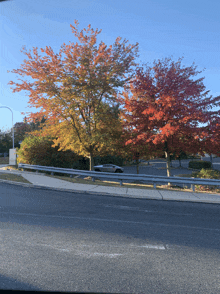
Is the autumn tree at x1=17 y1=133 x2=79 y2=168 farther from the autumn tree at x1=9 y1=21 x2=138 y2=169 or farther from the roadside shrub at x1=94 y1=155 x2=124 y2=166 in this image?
the roadside shrub at x1=94 y1=155 x2=124 y2=166

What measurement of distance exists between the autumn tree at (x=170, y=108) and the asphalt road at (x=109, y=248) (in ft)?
19.1

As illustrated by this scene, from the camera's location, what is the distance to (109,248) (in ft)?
17.0

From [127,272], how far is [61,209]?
193 inches

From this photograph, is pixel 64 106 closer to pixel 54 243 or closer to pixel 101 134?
pixel 101 134

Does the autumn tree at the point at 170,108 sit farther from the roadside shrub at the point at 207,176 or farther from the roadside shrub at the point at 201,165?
the roadside shrub at the point at 201,165

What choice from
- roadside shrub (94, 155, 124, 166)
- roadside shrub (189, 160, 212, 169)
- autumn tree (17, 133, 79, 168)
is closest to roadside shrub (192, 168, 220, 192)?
autumn tree (17, 133, 79, 168)

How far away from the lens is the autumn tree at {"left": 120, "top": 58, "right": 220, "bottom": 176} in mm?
13641

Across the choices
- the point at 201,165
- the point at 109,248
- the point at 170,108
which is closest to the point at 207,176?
the point at 170,108

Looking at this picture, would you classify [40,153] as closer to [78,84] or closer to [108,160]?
[78,84]

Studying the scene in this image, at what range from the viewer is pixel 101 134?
16.8m

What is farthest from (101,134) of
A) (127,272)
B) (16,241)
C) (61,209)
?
(127,272)

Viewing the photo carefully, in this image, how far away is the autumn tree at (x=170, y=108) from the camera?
13641mm

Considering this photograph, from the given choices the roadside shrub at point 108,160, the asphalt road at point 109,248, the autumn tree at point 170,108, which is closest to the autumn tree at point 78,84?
the autumn tree at point 170,108

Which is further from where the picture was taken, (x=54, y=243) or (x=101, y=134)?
(x=101, y=134)
